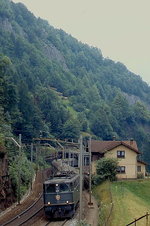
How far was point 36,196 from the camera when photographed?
5178 centimetres

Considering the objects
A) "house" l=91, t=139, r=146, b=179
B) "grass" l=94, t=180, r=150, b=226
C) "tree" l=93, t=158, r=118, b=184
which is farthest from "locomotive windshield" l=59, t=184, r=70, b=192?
"house" l=91, t=139, r=146, b=179

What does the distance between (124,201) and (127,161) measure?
23193mm

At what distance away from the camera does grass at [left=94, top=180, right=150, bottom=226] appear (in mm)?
32812

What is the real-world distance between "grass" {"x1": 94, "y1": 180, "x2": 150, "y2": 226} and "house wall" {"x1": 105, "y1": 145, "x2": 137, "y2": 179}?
234 inches

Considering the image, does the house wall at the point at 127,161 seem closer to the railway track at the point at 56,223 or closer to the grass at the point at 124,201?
the grass at the point at 124,201

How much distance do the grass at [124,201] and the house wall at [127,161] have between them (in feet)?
19.5

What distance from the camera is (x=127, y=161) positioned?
64250 millimetres

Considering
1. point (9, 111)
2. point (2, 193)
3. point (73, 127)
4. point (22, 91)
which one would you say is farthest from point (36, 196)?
point (73, 127)

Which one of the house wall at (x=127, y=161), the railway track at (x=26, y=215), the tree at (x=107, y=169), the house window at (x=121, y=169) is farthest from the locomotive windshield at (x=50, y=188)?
the house window at (x=121, y=169)

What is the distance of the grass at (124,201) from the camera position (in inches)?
1292

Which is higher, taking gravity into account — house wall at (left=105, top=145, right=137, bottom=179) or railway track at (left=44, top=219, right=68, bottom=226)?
house wall at (left=105, top=145, right=137, bottom=179)

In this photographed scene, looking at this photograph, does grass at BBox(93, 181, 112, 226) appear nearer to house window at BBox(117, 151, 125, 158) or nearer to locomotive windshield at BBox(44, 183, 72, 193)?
locomotive windshield at BBox(44, 183, 72, 193)

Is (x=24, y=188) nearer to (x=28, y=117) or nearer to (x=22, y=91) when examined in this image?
(x=28, y=117)

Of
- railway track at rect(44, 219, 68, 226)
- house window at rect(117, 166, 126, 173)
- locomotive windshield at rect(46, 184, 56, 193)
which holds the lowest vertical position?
railway track at rect(44, 219, 68, 226)
